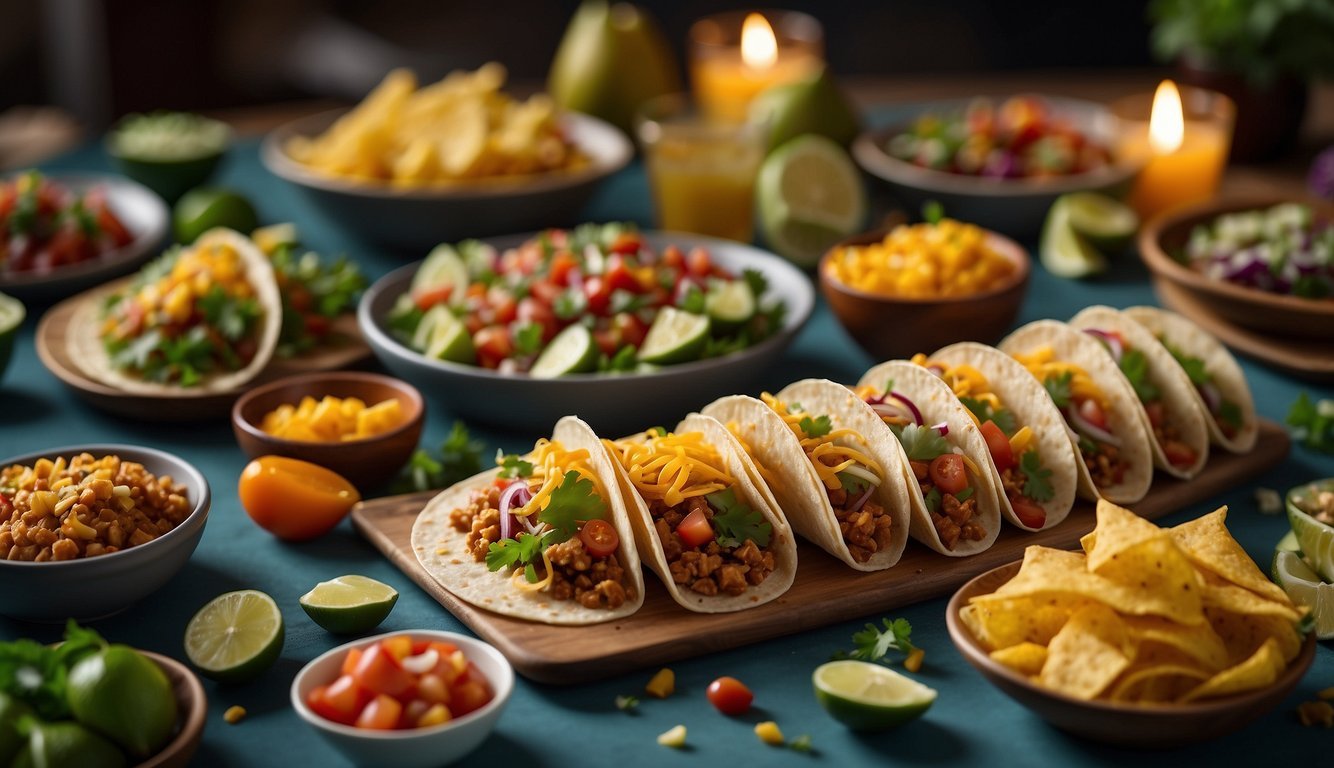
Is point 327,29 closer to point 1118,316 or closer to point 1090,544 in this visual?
point 1118,316

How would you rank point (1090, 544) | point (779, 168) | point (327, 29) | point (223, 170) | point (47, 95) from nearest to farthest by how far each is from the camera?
point (1090, 544) < point (779, 168) < point (223, 170) < point (327, 29) < point (47, 95)

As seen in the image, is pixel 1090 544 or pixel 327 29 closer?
pixel 1090 544

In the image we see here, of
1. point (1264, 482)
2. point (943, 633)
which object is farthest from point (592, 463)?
point (1264, 482)

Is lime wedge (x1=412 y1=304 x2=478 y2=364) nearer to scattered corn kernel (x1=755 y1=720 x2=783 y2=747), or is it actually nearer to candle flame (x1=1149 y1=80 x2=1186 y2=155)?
scattered corn kernel (x1=755 y1=720 x2=783 y2=747)

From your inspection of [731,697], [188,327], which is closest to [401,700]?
[731,697]

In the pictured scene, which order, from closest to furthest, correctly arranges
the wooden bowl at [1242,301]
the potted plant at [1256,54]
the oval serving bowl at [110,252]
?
the wooden bowl at [1242,301]
the oval serving bowl at [110,252]
the potted plant at [1256,54]

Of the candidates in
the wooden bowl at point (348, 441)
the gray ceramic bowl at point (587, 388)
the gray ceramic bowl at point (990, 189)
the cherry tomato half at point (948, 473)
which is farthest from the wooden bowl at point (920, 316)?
the wooden bowl at point (348, 441)

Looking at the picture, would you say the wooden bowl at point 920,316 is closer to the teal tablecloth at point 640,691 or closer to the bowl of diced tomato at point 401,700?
the teal tablecloth at point 640,691
